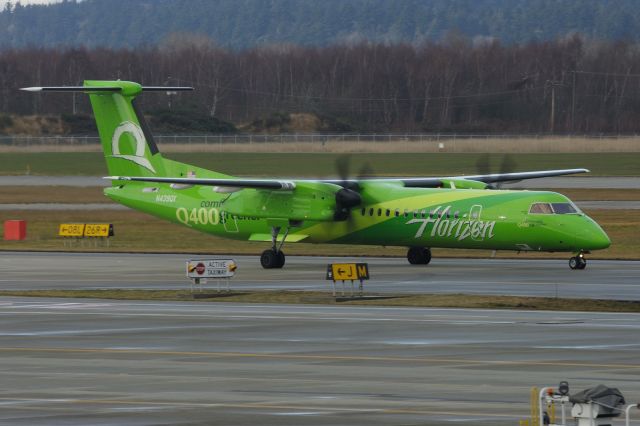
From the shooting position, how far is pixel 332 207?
3984 cm

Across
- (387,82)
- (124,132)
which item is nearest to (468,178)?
(124,132)

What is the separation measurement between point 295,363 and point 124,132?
25.7 metres

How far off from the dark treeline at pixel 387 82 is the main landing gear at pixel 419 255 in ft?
271

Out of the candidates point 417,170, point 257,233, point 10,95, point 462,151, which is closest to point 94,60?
point 10,95

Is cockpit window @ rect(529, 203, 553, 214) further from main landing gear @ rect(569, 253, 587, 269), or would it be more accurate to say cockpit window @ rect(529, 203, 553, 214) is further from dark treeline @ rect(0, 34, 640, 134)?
dark treeline @ rect(0, 34, 640, 134)

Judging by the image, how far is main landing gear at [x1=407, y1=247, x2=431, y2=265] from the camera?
41375 millimetres

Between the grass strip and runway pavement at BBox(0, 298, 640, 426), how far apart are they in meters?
1.08

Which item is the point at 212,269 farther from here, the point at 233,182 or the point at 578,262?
the point at 578,262

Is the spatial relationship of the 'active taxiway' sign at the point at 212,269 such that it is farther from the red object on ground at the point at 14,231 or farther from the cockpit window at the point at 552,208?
the red object on ground at the point at 14,231

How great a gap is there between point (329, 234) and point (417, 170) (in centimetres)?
5351

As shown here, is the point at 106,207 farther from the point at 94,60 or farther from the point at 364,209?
the point at 94,60

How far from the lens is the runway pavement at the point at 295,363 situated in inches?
622

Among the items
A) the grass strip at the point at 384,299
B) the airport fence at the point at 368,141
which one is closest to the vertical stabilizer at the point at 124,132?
the grass strip at the point at 384,299

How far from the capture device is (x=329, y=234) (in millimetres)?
40719
